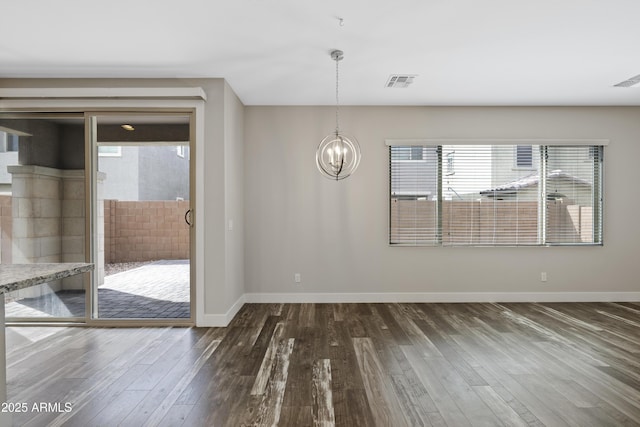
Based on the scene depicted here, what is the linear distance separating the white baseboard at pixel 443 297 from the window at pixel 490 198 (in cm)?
69

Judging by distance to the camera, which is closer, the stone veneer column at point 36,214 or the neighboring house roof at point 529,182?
the stone veneer column at point 36,214

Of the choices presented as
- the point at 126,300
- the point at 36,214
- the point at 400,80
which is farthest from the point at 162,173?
the point at 400,80

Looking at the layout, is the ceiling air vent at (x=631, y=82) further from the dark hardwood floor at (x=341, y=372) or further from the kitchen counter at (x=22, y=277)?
the kitchen counter at (x=22, y=277)

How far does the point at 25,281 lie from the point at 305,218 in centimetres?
344

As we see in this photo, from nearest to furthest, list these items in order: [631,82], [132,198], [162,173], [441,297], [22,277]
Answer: [22,277]
[631,82]
[441,297]
[132,198]
[162,173]

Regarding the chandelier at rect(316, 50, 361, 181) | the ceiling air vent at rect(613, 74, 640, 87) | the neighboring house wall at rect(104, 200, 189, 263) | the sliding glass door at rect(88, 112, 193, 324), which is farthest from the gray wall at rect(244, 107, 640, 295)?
the neighboring house wall at rect(104, 200, 189, 263)

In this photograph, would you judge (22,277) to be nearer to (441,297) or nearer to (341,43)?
(341,43)

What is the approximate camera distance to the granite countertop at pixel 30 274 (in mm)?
1369

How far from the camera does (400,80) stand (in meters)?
3.82

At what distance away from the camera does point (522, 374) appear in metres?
2.61

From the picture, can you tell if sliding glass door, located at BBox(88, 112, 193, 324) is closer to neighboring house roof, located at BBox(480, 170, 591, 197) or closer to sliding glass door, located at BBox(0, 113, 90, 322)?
sliding glass door, located at BBox(0, 113, 90, 322)

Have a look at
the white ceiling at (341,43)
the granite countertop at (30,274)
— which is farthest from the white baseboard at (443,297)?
the granite countertop at (30,274)

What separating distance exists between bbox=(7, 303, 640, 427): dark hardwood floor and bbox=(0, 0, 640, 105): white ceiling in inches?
103

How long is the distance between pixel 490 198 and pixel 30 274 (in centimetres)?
477
